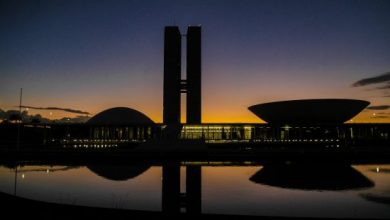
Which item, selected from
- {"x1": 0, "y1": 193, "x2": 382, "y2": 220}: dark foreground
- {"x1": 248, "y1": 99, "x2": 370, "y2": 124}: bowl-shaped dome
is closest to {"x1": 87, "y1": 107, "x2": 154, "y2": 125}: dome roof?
{"x1": 248, "y1": 99, "x2": 370, "y2": 124}: bowl-shaped dome

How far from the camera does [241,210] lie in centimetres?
945

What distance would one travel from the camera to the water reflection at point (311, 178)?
13.0 meters

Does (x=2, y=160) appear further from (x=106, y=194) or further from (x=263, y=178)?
(x=263, y=178)

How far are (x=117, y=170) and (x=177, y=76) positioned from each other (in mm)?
46844

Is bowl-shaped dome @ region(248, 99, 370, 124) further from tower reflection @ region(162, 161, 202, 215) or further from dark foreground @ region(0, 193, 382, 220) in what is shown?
dark foreground @ region(0, 193, 382, 220)

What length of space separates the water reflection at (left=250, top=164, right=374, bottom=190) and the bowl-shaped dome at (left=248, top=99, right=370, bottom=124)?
95.7ft

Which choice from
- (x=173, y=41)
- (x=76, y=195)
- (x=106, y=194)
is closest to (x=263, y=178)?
(x=106, y=194)

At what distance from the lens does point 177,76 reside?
63.4m

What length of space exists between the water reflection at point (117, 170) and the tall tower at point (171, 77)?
Result: 41.3 metres

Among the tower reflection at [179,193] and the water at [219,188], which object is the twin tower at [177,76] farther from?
the tower reflection at [179,193]

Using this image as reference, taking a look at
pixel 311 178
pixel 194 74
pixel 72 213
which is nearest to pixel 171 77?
pixel 194 74

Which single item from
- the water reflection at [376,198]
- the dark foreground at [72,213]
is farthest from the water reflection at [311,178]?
the dark foreground at [72,213]

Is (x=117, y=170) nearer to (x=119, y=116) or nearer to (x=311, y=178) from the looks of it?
(x=311, y=178)

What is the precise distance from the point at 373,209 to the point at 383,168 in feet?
34.7
